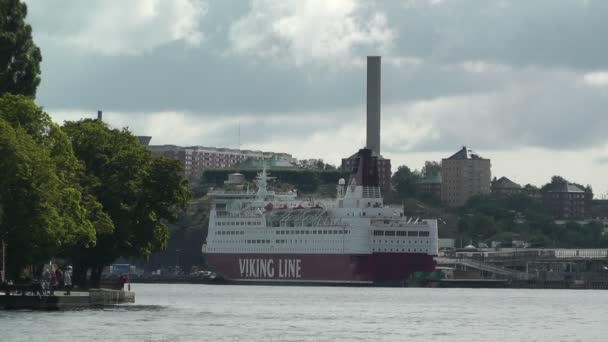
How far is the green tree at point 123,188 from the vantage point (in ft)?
291

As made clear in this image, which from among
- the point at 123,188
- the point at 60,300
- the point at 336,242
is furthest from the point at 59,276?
the point at 336,242

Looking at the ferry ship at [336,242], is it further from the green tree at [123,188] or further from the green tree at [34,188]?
the green tree at [34,188]

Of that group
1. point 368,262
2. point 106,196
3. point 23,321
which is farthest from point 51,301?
point 368,262

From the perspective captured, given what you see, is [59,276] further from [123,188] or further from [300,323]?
[300,323]

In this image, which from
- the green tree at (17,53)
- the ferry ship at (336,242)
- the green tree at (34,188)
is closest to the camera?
the green tree at (34,188)

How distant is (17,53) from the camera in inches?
3206

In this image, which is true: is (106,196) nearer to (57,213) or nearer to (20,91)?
(20,91)

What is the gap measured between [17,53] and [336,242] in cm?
10637

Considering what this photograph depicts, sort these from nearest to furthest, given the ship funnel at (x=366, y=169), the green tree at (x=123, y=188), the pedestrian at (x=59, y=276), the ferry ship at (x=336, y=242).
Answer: the pedestrian at (x=59, y=276) → the green tree at (x=123, y=188) → the ferry ship at (x=336, y=242) → the ship funnel at (x=366, y=169)

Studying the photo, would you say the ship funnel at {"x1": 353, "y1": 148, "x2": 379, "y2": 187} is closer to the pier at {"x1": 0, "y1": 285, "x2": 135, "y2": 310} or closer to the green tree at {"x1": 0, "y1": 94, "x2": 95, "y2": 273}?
the pier at {"x1": 0, "y1": 285, "x2": 135, "y2": 310}

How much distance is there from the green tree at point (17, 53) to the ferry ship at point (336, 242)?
99.0 meters

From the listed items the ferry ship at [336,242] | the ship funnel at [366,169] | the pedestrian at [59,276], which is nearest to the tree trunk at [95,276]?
the pedestrian at [59,276]

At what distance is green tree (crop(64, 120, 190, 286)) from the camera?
3492 inches

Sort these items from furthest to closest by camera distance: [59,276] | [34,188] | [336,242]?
[336,242] < [59,276] < [34,188]
